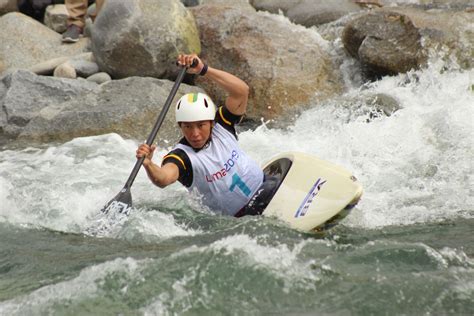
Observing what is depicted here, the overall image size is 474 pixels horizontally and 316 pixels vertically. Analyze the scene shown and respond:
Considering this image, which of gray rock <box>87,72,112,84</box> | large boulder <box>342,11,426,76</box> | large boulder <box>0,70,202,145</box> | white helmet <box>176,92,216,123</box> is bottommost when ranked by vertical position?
gray rock <box>87,72,112,84</box>

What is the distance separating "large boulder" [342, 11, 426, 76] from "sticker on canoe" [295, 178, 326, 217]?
14.5 ft

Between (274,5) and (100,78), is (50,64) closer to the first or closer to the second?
(100,78)

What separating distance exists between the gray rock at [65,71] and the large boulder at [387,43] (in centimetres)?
407

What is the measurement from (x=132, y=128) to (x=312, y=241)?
14.9 ft

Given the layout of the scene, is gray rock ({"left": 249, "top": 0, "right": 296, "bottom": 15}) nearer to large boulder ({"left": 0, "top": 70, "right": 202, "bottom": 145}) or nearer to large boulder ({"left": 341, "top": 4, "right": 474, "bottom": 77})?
large boulder ({"left": 341, "top": 4, "right": 474, "bottom": 77})

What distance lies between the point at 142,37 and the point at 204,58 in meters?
1.01

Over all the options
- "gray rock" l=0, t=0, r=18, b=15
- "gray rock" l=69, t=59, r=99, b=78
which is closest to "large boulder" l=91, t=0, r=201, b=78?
"gray rock" l=69, t=59, r=99, b=78

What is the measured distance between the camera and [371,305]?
3.59m

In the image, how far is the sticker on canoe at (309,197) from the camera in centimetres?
529

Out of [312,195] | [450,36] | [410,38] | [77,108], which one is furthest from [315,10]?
[312,195]

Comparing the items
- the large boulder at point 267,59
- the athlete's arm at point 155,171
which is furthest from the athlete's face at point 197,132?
the large boulder at point 267,59

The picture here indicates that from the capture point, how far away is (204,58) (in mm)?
10367

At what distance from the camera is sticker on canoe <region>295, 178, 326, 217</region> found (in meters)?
5.29

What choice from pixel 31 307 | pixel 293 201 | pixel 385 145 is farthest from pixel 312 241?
pixel 385 145
